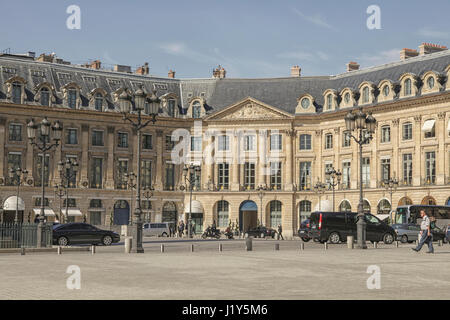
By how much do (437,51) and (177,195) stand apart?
1199 inches

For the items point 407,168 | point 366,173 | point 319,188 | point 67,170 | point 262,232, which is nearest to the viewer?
point 67,170

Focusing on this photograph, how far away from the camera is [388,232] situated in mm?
43125

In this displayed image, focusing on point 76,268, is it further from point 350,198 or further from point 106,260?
point 350,198

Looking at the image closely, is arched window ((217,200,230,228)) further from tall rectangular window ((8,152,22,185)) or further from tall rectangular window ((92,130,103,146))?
tall rectangular window ((8,152,22,185))

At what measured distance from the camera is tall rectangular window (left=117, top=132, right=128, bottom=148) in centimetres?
A: 7912

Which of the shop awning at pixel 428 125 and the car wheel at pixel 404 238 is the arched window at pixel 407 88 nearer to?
the shop awning at pixel 428 125

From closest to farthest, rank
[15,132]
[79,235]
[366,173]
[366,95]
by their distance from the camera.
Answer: [79,235], [15,132], [366,95], [366,173]

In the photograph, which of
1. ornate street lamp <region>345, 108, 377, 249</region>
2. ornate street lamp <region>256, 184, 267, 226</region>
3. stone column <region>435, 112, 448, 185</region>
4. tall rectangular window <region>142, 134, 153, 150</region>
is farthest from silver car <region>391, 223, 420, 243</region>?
tall rectangular window <region>142, 134, 153, 150</region>

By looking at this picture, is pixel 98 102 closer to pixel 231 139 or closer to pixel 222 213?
pixel 231 139

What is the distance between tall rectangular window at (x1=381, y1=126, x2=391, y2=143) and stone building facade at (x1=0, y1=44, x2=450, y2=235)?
10 centimetres

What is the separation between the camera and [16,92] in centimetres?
7288

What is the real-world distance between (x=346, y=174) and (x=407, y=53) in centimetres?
1336

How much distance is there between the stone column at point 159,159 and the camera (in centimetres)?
8000

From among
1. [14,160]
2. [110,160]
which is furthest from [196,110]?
[14,160]
